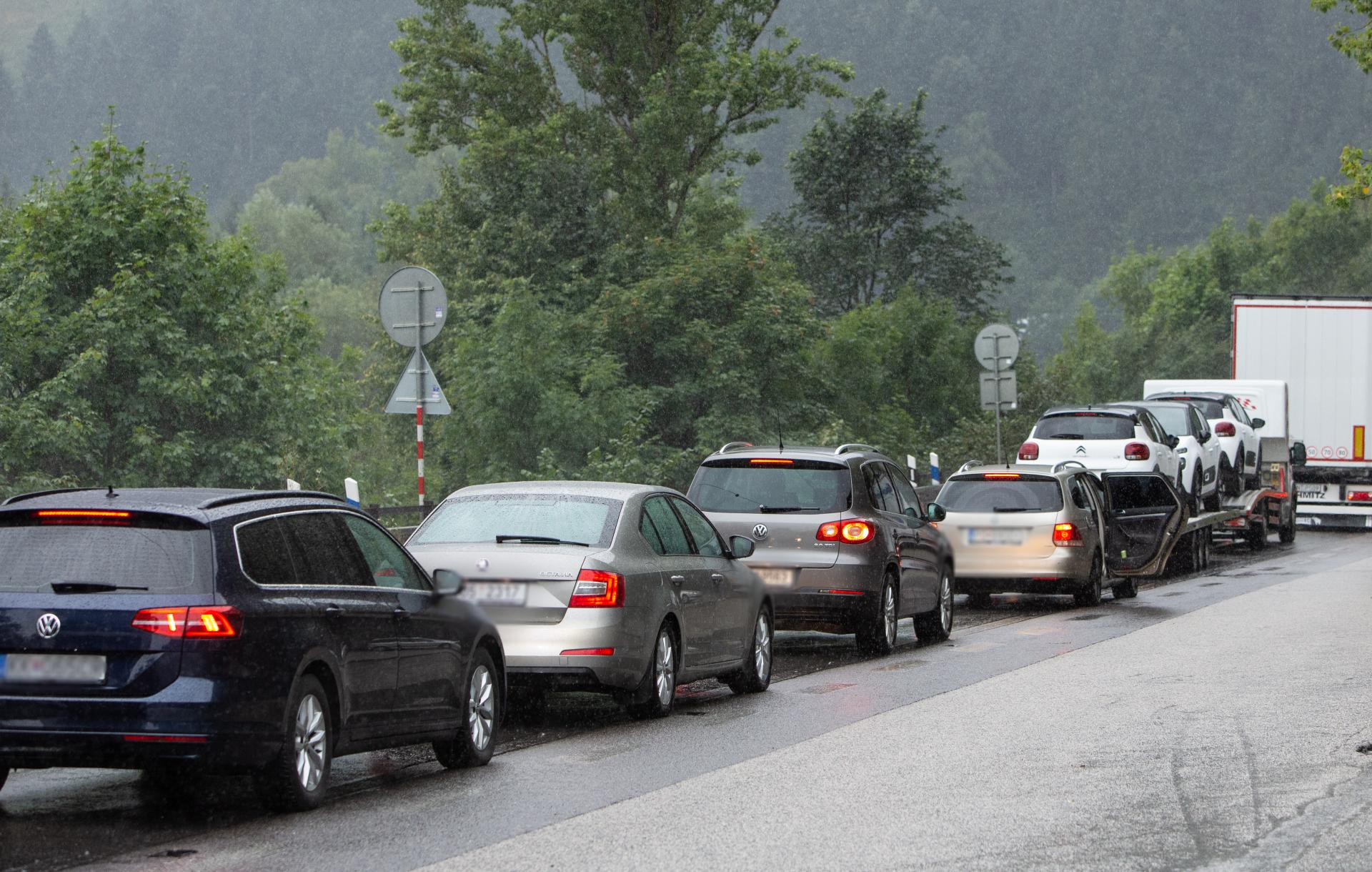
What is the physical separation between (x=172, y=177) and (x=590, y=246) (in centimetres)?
1226

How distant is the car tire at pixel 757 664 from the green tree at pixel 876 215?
160 feet

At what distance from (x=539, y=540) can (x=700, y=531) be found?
6.39 ft

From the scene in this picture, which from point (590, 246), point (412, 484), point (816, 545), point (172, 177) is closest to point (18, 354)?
point (172, 177)

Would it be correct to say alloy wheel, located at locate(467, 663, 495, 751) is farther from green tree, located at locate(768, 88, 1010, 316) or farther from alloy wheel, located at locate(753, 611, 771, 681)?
green tree, located at locate(768, 88, 1010, 316)

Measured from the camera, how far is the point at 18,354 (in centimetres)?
2817

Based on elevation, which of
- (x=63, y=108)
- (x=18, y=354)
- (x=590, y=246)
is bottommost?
(x=18, y=354)

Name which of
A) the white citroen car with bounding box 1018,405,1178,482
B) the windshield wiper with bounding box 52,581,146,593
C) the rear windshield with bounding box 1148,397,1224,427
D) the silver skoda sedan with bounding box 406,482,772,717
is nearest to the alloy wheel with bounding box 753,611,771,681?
the silver skoda sedan with bounding box 406,482,772,717

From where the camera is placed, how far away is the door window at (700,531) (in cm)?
1195

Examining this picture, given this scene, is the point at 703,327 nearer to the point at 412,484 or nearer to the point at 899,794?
the point at 412,484

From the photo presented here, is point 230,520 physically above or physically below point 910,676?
above

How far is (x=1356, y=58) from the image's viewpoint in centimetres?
2697

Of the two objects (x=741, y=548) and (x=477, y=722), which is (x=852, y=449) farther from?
(x=477, y=722)

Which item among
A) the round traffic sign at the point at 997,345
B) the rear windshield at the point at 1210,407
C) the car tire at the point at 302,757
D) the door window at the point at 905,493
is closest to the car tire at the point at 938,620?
the door window at the point at 905,493

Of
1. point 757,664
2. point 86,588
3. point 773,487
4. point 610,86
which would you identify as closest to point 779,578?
point 773,487
